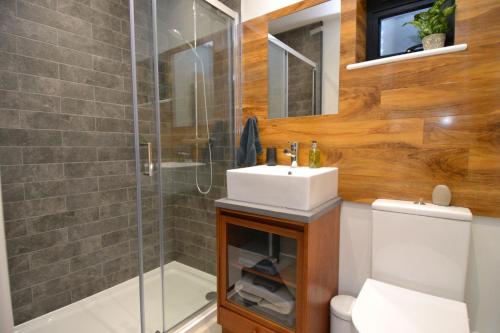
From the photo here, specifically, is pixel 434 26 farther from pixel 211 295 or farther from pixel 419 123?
pixel 211 295

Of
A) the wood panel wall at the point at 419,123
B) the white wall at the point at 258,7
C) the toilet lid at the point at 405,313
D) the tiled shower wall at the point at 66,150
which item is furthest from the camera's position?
the white wall at the point at 258,7

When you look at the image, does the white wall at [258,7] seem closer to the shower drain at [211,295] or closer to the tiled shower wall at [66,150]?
the tiled shower wall at [66,150]

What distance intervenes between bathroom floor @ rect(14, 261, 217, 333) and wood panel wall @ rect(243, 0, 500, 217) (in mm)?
1166

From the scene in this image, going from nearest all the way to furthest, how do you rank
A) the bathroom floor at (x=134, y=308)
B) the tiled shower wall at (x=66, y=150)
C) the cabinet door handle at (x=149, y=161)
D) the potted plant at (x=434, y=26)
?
the potted plant at (x=434, y=26)
the cabinet door handle at (x=149, y=161)
the bathroom floor at (x=134, y=308)
the tiled shower wall at (x=66, y=150)

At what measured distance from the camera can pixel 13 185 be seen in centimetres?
171

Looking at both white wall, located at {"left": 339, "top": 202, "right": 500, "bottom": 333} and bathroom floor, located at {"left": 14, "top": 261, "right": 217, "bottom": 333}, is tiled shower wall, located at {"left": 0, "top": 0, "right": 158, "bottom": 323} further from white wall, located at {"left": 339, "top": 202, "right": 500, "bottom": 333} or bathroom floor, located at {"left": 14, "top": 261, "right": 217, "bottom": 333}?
white wall, located at {"left": 339, "top": 202, "right": 500, "bottom": 333}

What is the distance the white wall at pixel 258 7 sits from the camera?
1817 millimetres

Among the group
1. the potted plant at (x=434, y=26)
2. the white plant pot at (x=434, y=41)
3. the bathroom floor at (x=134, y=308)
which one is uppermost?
the potted plant at (x=434, y=26)

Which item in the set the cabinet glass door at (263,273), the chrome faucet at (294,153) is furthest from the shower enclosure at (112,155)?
the chrome faucet at (294,153)

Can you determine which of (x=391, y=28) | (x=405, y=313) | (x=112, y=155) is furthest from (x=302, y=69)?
(x=112, y=155)

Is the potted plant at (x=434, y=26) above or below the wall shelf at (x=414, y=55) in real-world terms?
above

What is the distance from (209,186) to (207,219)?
0.26 m

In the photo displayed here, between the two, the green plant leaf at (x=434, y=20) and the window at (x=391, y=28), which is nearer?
the green plant leaf at (x=434, y=20)

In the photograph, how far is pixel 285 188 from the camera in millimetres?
1306
